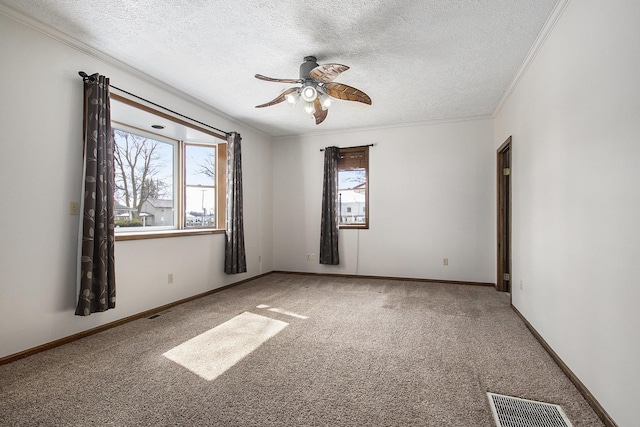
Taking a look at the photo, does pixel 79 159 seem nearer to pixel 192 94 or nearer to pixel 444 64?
pixel 192 94

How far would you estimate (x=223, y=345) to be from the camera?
2.56 m

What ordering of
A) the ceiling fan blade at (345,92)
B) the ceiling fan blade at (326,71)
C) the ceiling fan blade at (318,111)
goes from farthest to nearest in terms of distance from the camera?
the ceiling fan blade at (318,111), the ceiling fan blade at (345,92), the ceiling fan blade at (326,71)

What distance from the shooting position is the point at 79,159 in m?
2.70

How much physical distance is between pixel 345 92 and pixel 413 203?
274 centimetres

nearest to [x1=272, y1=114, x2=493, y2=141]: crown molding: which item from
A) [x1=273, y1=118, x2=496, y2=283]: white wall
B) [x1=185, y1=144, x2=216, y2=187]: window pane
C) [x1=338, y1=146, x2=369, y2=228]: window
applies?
[x1=273, y1=118, x2=496, y2=283]: white wall

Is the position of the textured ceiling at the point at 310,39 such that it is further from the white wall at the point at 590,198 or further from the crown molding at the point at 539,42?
the white wall at the point at 590,198

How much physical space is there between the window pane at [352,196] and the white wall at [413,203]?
19cm

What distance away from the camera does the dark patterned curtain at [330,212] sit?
212 inches

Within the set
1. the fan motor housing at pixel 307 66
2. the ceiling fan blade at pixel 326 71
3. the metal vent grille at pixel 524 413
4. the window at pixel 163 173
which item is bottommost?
the metal vent grille at pixel 524 413

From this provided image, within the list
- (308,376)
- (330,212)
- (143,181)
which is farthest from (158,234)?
(330,212)

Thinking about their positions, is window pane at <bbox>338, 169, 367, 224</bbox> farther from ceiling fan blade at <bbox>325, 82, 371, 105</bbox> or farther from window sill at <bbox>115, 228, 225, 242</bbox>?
ceiling fan blade at <bbox>325, 82, 371, 105</bbox>

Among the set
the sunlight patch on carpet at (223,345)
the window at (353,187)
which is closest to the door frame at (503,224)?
the window at (353,187)

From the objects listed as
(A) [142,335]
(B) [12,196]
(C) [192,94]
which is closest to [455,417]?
(A) [142,335]

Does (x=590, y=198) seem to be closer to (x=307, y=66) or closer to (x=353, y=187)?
(x=307, y=66)
